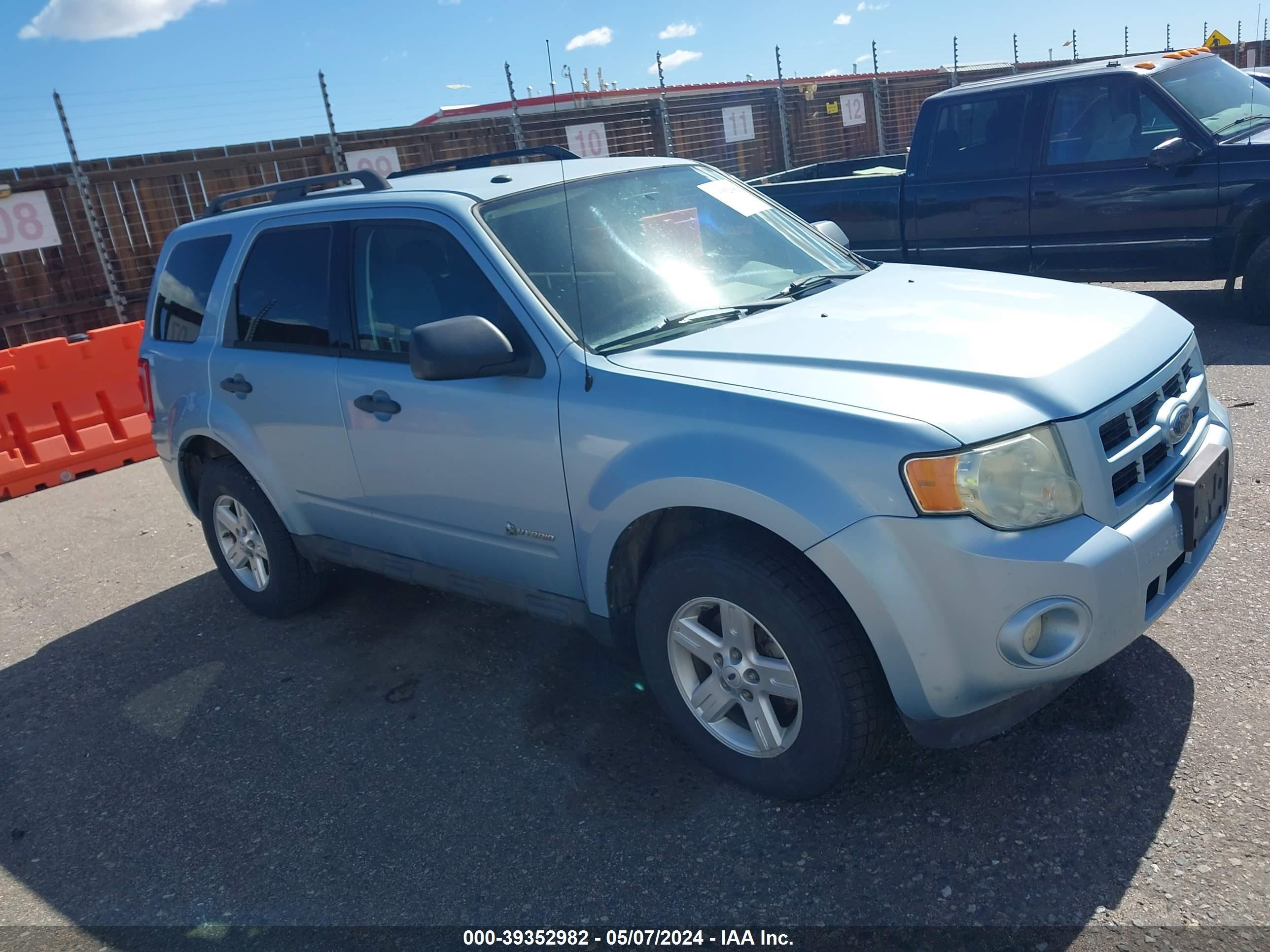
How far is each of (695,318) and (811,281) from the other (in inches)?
26.1

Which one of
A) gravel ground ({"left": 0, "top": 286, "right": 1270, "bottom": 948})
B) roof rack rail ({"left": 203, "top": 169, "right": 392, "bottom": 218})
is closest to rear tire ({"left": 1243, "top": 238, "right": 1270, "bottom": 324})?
gravel ground ({"left": 0, "top": 286, "right": 1270, "bottom": 948})

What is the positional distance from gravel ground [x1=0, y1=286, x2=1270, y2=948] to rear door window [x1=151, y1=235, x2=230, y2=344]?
1521 mm

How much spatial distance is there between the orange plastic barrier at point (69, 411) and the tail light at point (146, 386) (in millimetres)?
3184

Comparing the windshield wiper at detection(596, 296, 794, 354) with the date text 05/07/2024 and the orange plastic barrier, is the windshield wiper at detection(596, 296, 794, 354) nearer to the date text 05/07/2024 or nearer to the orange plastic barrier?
the date text 05/07/2024

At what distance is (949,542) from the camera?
8.46 ft

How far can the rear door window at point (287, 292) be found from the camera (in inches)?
168

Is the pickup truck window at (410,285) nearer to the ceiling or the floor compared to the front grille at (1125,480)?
nearer to the ceiling

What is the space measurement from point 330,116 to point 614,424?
1144 centimetres

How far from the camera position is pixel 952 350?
2.99 m

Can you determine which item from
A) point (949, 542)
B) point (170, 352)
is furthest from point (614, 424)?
point (170, 352)

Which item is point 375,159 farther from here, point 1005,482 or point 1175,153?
point 1005,482

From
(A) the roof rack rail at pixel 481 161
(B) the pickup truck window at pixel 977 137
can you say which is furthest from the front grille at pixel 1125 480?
(B) the pickup truck window at pixel 977 137

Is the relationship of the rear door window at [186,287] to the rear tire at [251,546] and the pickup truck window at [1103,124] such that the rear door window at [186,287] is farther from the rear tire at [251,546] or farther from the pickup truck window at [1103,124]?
the pickup truck window at [1103,124]

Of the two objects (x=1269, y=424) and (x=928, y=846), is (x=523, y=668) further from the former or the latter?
(x=1269, y=424)
